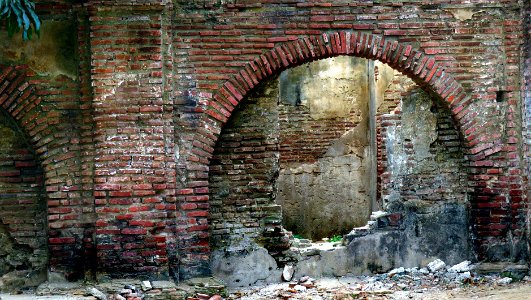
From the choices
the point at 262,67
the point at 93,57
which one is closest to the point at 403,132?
the point at 262,67

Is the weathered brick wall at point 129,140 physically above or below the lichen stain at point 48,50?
below

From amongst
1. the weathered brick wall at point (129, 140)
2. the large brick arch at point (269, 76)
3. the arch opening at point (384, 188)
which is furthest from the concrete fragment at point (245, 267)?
the weathered brick wall at point (129, 140)

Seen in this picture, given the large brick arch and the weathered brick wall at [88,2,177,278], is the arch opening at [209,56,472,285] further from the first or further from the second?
the weathered brick wall at [88,2,177,278]

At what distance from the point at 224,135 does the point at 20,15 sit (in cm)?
238

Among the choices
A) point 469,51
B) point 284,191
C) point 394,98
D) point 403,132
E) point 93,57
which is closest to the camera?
point 93,57

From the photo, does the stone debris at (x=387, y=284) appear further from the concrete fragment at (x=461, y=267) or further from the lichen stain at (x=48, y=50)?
the lichen stain at (x=48, y=50)

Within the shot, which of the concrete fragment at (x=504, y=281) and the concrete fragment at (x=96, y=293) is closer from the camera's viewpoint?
the concrete fragment at (x=96, y=293)

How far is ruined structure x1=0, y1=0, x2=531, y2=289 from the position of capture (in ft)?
22.5

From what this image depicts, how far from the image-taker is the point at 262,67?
7.21 meters

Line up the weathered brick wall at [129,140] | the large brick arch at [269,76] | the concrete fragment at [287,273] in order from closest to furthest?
the weathered brick wall at [129,140], the large brick arch at [269,76], the concrete fragment at [287,273]

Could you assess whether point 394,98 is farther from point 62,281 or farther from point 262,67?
point 62,281

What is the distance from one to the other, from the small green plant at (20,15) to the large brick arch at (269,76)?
1.73 m

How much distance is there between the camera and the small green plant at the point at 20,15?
6074mm

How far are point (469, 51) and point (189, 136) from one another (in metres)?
3.04
